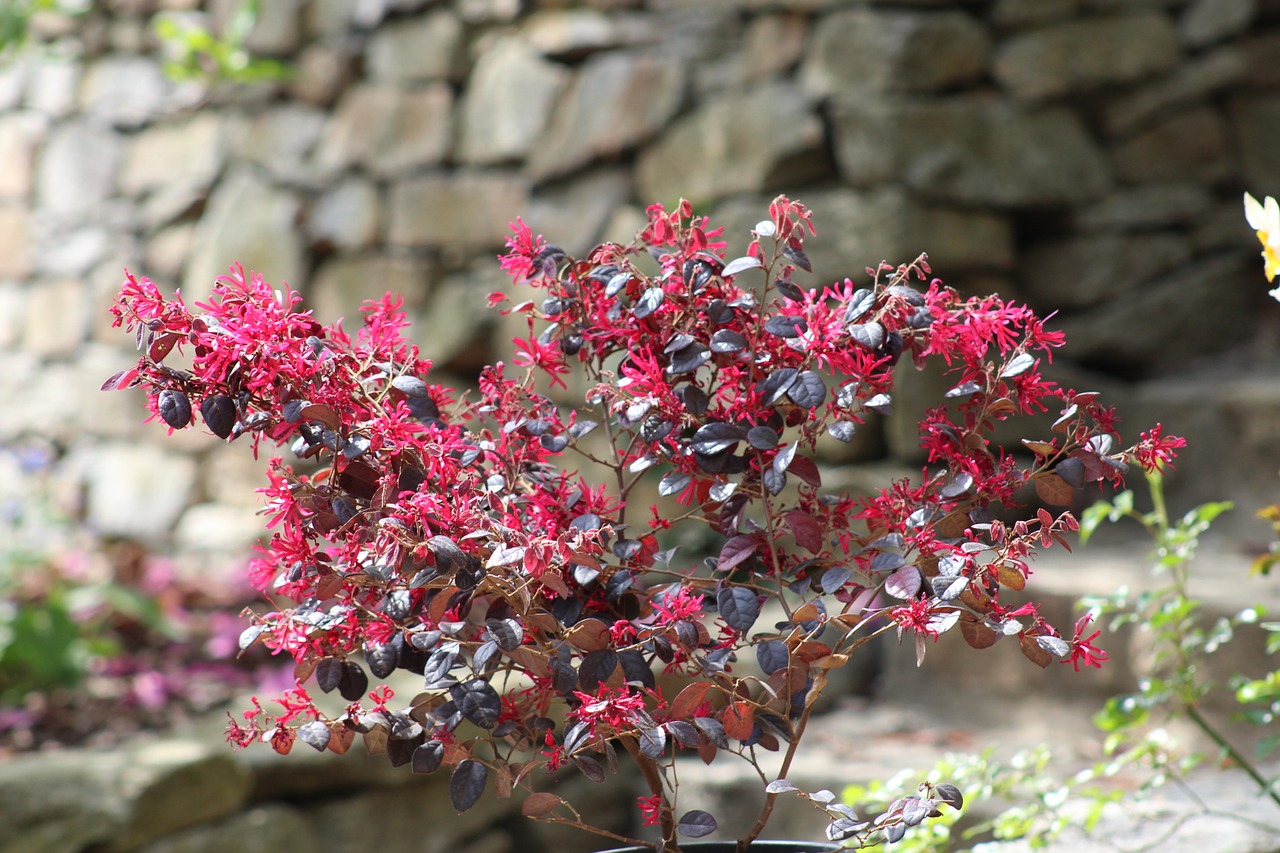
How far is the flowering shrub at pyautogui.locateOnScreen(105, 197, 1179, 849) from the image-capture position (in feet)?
2.52

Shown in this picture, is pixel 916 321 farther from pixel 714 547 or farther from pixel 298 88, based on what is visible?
pixel 298 88

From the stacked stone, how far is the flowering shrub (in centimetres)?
133

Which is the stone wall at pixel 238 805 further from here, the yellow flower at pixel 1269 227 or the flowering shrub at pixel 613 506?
the yellow flower at pixel 1269 227

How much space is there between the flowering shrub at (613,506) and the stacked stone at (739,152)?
133cm

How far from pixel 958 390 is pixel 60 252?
149 inches

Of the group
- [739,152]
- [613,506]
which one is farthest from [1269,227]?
[739,152]

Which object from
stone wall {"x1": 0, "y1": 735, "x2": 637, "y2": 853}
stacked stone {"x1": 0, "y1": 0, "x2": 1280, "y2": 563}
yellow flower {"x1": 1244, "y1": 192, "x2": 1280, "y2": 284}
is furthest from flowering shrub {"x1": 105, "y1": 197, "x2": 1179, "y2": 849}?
stacked stone {"x1": 0, "y1": 0, "x2": 1280, "y2": 563}

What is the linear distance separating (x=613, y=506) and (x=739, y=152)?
5.01 ft

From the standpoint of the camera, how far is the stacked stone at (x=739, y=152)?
88.2 inches

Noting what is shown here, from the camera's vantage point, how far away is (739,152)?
2.30 m

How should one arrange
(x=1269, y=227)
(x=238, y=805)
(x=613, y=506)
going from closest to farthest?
1. (x=1269, y=227)
2. (x=613, y=506)
3. (x=238, y=805)

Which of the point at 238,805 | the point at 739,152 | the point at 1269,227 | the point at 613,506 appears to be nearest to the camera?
the point at 1269,227

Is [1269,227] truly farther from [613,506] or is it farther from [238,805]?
[238,805]

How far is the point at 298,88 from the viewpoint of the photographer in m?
3.31
